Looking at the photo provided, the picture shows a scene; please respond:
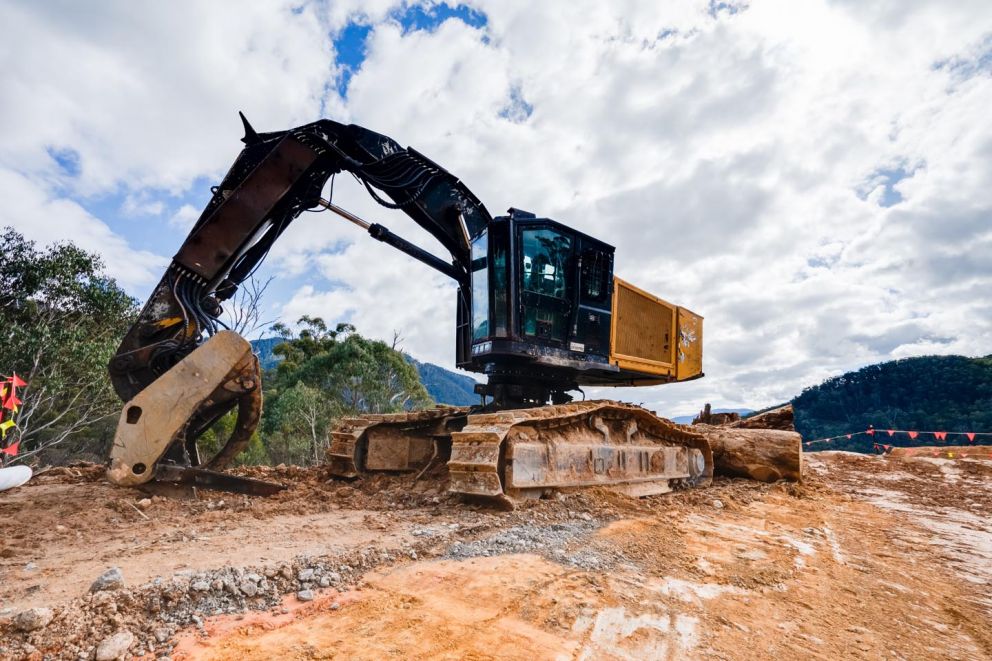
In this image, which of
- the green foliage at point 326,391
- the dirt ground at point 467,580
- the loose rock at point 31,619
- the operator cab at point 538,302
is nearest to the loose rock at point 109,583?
the dirt ground at point 467,580

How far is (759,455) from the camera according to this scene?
312 inches

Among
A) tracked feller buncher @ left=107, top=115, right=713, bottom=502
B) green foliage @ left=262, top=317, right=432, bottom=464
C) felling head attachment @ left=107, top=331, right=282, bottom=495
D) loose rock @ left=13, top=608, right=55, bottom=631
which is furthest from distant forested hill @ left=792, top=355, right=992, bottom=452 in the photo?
loose rock @ left=13, top=608, right=55, bottom=631

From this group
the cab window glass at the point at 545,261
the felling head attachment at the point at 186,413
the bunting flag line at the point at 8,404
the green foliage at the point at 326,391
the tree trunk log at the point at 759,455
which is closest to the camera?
the felling head attachment at the point at 186,413

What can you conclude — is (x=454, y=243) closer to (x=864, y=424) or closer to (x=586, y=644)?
(x=586, y=644)

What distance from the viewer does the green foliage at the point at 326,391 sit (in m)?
23.4

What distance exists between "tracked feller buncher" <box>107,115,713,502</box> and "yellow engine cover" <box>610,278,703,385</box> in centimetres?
4

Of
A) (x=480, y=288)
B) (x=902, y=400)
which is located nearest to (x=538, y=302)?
(x=480, y=288)

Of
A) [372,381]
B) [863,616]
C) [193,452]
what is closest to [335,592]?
[863,616]

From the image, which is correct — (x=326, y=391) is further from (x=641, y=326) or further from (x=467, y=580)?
(x=467, y=580)

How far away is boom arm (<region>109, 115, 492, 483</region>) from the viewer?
4.70 metres

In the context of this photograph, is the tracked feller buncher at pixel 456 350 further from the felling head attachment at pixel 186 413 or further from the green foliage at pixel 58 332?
the green foliage at pixel 58 332

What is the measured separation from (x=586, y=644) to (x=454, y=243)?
16.8 feet

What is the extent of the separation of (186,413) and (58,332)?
13.0 meters

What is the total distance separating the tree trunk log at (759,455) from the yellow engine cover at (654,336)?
42.5 inches
